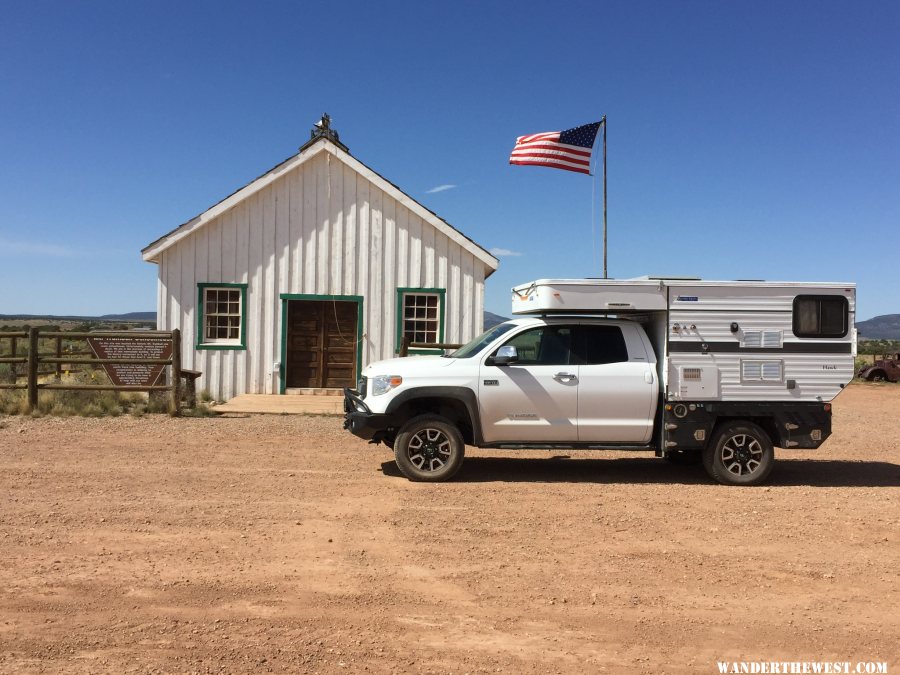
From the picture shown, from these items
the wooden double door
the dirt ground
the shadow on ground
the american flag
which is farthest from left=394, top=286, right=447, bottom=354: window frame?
the dirt ground

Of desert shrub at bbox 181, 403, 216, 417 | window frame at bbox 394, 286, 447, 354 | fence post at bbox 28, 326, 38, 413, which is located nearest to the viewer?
fence post at bbox 28, 326, 38, 413

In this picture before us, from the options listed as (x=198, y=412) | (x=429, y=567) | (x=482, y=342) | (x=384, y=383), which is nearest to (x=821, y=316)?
(x=482, y=342)

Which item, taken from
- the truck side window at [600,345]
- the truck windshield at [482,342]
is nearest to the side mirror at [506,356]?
the truck windshield at [482,342]

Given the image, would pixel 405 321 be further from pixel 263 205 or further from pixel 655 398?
pixel 655 398

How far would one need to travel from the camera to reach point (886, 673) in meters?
3.99

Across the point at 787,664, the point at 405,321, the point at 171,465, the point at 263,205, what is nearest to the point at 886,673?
the point at 787,664

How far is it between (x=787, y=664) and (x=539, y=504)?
3.64 m

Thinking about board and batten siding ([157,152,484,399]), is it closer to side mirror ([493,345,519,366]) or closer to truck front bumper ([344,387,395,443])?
truck front bumper ([344,387,395,443])

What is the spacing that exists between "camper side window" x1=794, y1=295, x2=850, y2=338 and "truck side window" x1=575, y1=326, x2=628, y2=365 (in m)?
1.97

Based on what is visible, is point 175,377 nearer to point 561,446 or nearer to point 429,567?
point 561,446

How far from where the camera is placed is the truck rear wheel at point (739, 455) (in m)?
8.77

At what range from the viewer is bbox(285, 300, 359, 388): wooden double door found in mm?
16781

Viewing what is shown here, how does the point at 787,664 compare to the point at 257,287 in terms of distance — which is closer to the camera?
the point at 787,664

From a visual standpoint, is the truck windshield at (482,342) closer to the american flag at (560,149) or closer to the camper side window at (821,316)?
the camper side window at (821,316)
